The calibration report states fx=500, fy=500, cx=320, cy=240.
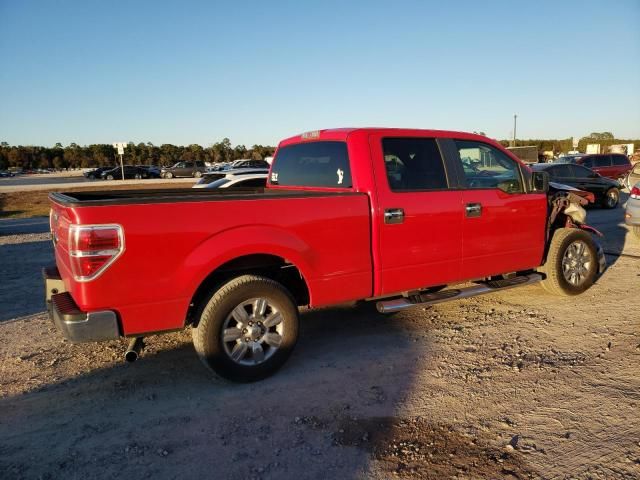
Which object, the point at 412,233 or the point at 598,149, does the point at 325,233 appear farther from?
the point at 598,149

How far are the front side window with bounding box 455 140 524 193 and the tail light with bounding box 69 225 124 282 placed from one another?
11.1ft

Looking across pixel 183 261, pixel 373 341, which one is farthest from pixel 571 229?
pixel 183 261

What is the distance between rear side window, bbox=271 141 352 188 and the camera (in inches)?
183

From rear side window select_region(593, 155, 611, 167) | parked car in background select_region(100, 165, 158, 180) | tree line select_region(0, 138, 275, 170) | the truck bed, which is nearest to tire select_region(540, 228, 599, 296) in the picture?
the truck bed

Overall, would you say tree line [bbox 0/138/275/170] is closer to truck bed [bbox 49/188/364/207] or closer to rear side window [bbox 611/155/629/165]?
rear side window [bbox 611/155/629/165]

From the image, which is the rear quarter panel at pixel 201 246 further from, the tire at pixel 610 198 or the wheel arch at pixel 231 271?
the tire at pixel 610 198

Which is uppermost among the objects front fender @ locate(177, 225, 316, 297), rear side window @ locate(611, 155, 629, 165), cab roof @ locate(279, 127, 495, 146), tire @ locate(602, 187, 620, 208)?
cab roof @ locate(279, 127, 495, 146)

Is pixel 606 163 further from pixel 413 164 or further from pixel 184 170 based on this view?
pixel 184 170

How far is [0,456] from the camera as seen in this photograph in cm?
301

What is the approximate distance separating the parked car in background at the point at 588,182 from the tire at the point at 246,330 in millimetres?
13903

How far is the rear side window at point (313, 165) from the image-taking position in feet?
15.3

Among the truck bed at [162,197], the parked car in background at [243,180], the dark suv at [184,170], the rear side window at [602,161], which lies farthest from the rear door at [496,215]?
the dark suv at [184,170]

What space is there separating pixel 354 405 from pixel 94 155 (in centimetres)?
8740

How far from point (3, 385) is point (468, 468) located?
355cm
